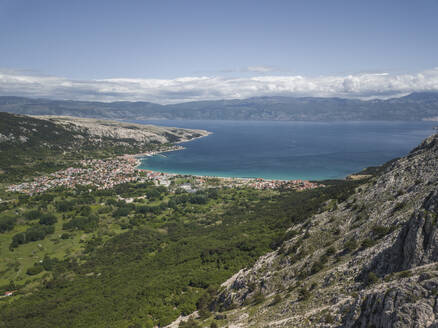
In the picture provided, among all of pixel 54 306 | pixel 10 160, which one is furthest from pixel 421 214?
pixel 10 160

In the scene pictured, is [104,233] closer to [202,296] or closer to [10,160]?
[202,296]

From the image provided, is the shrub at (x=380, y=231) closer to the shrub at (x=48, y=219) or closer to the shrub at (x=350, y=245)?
the shrub at (x=350, y=245)

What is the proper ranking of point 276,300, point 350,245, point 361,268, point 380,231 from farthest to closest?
Answer: point 350,245 < point 380,231 < point 276,300 < point 361,268

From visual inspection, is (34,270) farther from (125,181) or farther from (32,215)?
(125,181)

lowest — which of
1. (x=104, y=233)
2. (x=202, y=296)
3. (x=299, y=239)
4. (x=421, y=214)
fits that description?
(x=104, y=233)

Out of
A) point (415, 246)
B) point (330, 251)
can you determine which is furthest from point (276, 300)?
point (415, 246)

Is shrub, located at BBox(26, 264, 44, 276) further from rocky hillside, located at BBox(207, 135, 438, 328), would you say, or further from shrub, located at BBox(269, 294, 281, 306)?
shrub, located at BBox(269, 294, 281, 306)

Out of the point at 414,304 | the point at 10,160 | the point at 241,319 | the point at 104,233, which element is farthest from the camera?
the point at 10,160

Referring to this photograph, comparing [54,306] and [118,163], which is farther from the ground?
[118,163]
